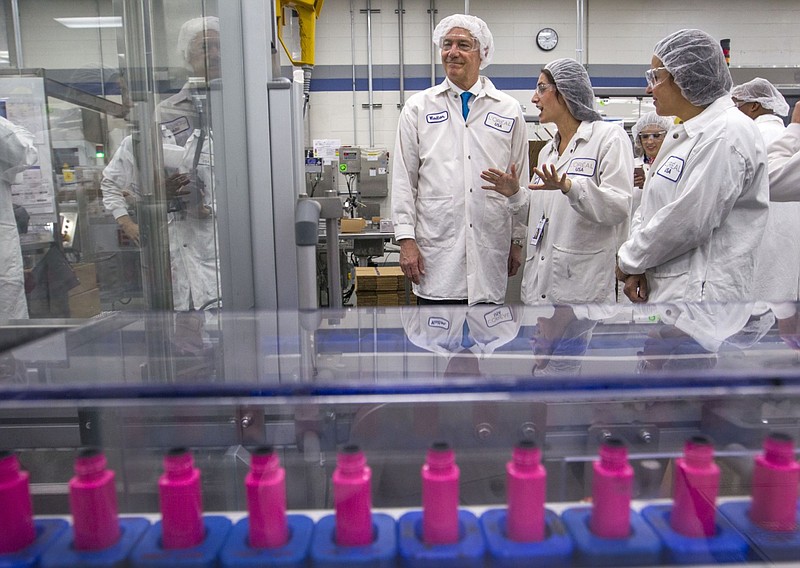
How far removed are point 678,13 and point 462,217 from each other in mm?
6150

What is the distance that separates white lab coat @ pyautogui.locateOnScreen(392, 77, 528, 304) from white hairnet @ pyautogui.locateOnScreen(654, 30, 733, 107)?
569 mm

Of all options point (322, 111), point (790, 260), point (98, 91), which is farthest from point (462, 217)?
point (322, 111)

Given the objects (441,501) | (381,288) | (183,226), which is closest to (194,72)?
(183,226)

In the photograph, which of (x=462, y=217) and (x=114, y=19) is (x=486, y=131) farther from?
(x=114, y=19)

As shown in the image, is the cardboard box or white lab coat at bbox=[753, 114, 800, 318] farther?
the cardboard box

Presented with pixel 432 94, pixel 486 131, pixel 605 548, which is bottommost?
pixel 605 548

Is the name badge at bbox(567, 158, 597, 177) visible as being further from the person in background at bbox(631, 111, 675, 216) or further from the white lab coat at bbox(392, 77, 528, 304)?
the person in background at bbox(631, 111, 675, 216)

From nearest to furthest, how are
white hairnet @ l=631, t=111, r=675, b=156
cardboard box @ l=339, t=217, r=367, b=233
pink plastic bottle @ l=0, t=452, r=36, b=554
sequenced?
pink plastic bottle @ l=0, t=452, r=36, b=554 → white hairnet @ l=631, t=111, r=675, b=156 → cardboard box @ l=339, t=217, r=367, b=233

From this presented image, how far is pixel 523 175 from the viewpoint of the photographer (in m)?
2.28

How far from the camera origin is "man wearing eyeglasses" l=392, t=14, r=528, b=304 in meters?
2.16

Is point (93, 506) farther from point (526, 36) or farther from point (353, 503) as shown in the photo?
point (526, 36)

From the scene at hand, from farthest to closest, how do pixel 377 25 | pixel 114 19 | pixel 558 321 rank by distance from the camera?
pixel 377 25 < pixel 114 19 < pixel 558 321

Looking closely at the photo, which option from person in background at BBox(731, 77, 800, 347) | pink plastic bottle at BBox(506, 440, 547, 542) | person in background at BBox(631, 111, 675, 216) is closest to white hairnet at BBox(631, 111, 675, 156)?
person in background at BBox(631, 111, 675, 216)

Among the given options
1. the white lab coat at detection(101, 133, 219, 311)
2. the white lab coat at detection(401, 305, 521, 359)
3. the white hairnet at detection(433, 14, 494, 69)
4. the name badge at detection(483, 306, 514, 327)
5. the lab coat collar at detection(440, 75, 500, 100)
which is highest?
the white hairnet at detection(433, 14, 494, 69)
